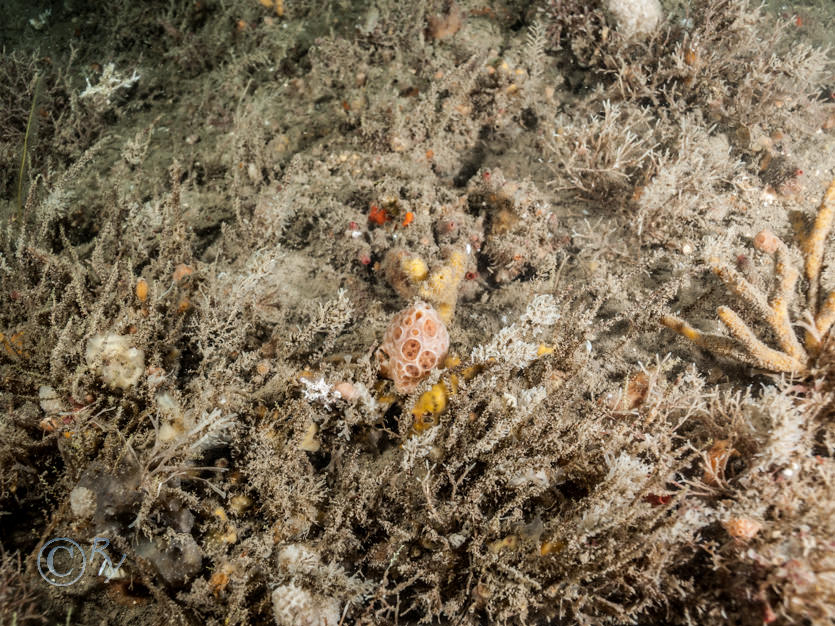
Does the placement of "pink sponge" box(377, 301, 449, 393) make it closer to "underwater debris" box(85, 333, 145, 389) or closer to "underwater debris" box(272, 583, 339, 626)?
"underwater debris" box(272, 583, 339, 626)

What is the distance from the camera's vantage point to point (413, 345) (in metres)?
2.88

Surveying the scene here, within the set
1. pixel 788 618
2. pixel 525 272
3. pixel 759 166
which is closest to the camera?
pixel 788 618

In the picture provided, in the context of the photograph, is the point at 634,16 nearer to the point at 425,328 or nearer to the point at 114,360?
the point at 425,328

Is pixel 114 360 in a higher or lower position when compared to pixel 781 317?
lower

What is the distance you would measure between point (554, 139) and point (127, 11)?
5915 millimetres

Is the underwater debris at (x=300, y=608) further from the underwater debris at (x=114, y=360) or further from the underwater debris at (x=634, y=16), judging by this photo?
the underwater debris at (x=634, y=16)

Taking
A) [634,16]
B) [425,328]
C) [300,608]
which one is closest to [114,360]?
[300,608]

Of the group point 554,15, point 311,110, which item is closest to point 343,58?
point 311,110

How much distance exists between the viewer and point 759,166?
429cm

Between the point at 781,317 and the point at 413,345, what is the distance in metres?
2.46

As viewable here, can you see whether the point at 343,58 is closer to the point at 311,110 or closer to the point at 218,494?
the point at 311,110

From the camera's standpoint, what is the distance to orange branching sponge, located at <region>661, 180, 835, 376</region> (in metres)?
2.94

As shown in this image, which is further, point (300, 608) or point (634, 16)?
point (634, 16)

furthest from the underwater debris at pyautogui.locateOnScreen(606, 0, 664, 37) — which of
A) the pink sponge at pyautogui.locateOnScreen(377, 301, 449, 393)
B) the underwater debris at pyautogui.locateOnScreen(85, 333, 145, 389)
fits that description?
the underwater debris at pyautogui.locateOnScreen(85, 333, 145, 389)
